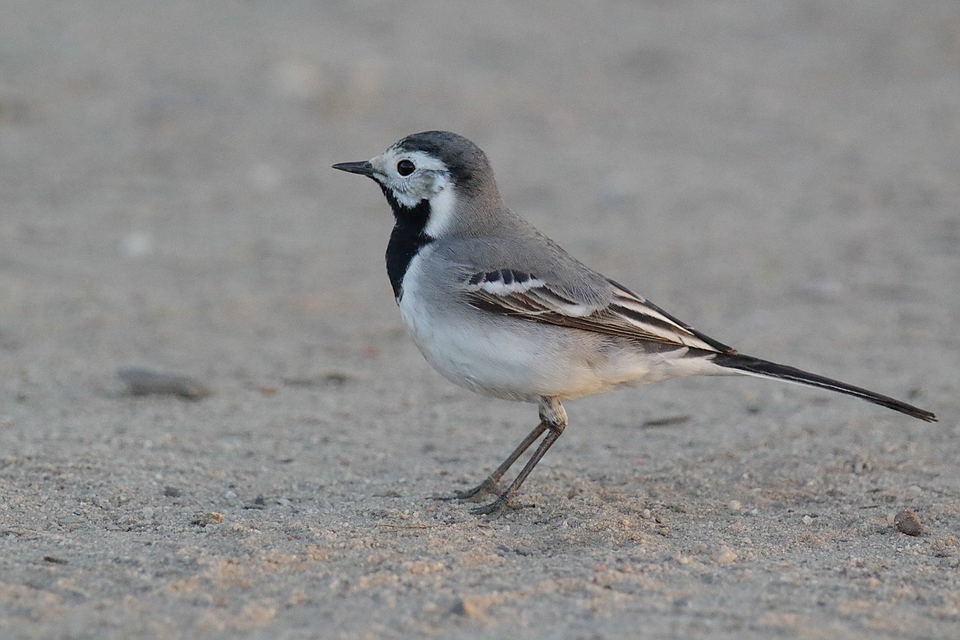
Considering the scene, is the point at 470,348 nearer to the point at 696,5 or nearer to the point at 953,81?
the point at 953,81

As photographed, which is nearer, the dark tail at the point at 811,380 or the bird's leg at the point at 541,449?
the dark tail at the point at 811,380

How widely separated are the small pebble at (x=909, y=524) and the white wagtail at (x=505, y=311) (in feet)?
1.84

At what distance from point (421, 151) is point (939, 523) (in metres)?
3.46

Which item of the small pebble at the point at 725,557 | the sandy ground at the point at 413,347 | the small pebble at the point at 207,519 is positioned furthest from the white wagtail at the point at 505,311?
the small pebble at the point at 207,519

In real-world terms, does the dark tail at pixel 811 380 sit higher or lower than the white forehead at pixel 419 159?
lower

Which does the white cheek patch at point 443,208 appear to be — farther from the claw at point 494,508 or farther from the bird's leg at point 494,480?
the claw at point 494,508

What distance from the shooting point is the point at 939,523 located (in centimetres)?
636

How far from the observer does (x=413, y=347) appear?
408 inches

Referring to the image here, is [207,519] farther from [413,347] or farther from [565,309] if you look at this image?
[413,347]

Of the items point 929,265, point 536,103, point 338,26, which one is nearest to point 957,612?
point 929,265

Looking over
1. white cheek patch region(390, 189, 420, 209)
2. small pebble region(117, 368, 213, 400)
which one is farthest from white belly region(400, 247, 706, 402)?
small pebble region(117, 368, 213, 400)

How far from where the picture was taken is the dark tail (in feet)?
21.2

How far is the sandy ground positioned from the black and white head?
5.18 ft

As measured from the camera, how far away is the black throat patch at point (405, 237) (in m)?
Answer: 6.92
